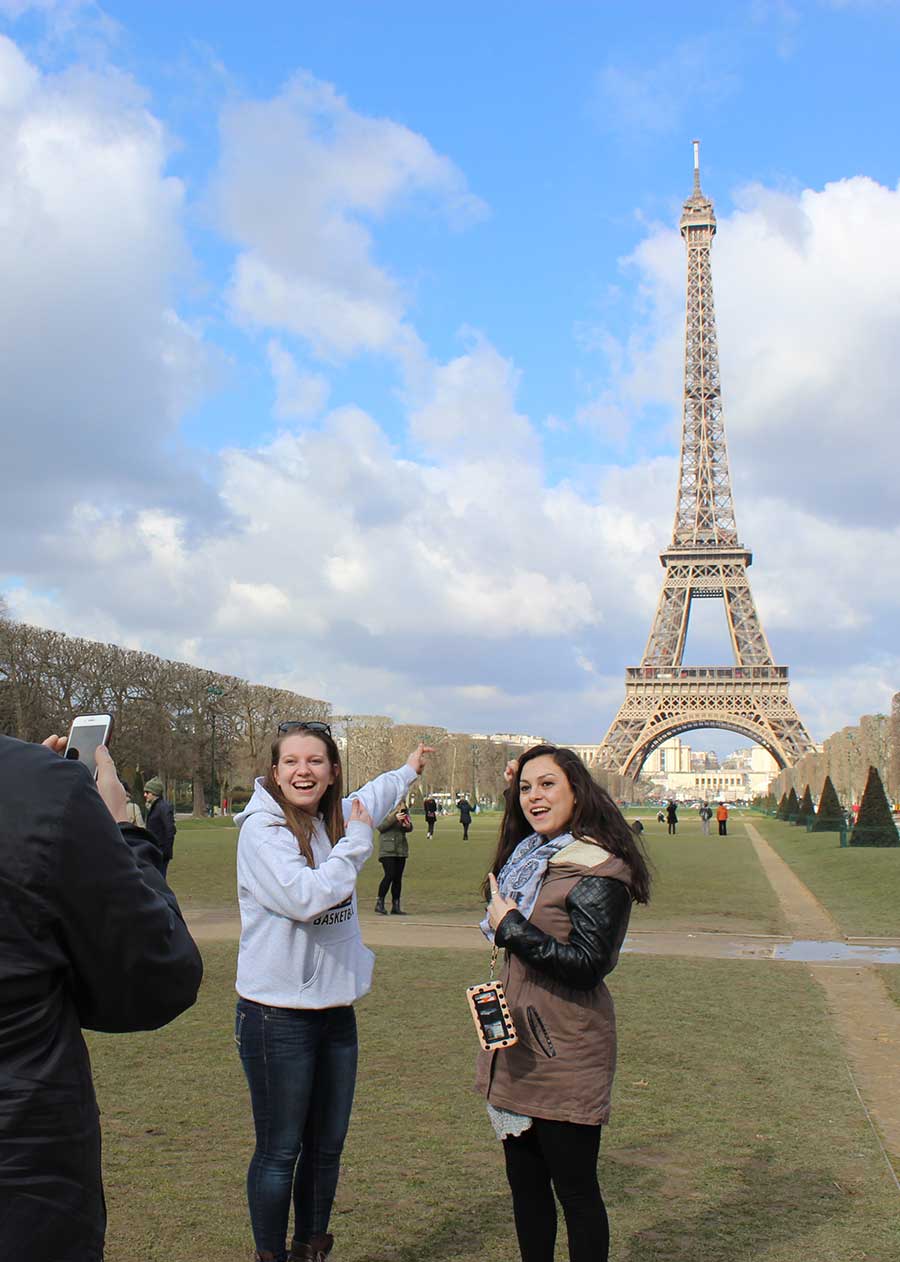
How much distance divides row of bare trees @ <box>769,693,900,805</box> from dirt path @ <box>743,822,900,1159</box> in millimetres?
44436

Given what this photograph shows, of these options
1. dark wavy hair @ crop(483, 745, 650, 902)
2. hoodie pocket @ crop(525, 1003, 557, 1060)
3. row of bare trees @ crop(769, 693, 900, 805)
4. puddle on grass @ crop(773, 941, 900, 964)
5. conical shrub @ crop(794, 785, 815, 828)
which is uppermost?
row of bare trees @ crop(769, 693, 900, 805)

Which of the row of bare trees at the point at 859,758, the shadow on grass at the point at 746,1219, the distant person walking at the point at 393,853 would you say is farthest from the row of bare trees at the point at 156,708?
the shadow on grass at the point at 746,1219

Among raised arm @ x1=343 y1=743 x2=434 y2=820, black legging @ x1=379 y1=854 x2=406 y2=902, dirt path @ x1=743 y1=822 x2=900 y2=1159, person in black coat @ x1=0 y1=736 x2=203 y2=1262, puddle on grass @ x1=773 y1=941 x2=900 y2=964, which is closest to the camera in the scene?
person in black coat @ x1=0 y1=736 x2=203 y2=1262

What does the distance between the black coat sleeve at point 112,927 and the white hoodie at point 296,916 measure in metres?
1.62

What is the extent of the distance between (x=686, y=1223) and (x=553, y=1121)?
1.69m

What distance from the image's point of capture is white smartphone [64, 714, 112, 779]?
2330 millimetres

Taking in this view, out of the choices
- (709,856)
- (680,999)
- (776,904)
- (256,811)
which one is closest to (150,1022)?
(256,811)

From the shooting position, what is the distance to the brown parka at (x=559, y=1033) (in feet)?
11.3

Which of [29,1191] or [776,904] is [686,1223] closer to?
[29,1191]

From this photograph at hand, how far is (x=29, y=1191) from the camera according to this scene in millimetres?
1921

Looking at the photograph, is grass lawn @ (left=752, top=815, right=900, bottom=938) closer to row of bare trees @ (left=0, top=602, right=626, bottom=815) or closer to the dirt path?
the dirt path

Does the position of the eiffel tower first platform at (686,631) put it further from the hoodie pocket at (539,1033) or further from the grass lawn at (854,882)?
the hoodie pocket at (539,1033)

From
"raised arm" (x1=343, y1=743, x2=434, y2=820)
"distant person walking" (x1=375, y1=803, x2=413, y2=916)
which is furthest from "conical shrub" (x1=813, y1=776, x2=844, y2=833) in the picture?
"raised arm" (x1=343, y1=743, x2=434, y2=820)

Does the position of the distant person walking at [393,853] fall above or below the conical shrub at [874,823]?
below
